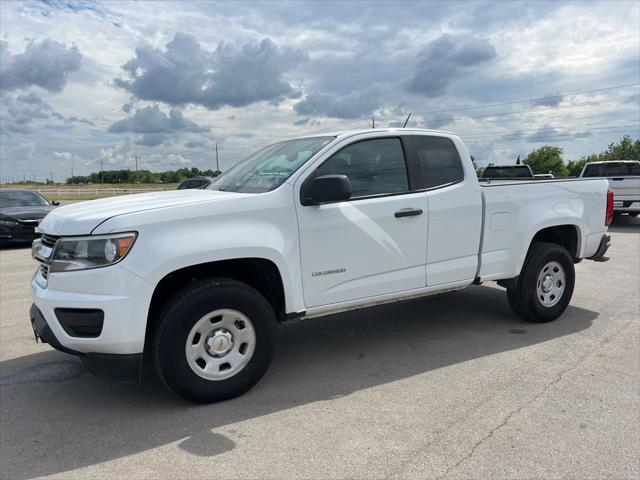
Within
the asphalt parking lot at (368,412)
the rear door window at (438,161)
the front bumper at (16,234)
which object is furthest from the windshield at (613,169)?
the front bumper at (16,234)

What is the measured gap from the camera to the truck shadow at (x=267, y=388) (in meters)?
3.14

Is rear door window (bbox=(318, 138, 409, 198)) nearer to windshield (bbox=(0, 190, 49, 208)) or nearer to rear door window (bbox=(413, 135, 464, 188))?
rear door window (bbox=(413, 135, 464, 188))

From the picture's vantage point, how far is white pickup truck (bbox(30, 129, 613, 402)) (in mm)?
3330

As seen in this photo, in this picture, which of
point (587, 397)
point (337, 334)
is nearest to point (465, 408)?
point (587, 397)

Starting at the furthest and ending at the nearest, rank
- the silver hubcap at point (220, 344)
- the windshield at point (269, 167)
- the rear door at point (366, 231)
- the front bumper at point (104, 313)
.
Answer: the windshield at point (269, 167), the rear door at point (366, 231), the silver hubcap at point (220, 344), the front bumper at point (104, 313)

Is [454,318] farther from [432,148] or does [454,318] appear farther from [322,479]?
[322,479]

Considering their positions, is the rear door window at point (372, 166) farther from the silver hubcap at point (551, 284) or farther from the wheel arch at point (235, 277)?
the silver hubcap at point (551, 284)

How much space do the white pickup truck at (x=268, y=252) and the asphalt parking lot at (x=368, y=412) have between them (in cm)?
38

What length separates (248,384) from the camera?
12.4 ft

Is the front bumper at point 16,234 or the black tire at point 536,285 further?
the front bumper at point 16,234

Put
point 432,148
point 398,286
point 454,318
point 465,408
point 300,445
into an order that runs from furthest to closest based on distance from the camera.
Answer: point 454,318 → point 432,148 → point 398,286 → point 465,408 → point 300,445

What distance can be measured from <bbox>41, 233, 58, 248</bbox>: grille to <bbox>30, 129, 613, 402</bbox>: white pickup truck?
0.02 meters

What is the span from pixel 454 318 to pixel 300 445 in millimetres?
3152

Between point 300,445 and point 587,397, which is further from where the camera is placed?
point 587,397
